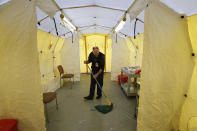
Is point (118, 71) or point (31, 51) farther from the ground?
point (31, 51)

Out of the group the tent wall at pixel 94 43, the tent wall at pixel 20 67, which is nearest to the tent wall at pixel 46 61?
the tent wall at pixel 20 67

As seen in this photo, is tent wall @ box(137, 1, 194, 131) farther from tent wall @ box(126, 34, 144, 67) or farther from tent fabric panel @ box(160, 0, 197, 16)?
tent wall @ box(126, 34, 144, 67)

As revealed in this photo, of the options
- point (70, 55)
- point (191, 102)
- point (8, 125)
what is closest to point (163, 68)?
point (191, 102)

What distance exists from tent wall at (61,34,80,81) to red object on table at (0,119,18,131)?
2.49 metres

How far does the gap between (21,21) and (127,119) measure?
2.22m

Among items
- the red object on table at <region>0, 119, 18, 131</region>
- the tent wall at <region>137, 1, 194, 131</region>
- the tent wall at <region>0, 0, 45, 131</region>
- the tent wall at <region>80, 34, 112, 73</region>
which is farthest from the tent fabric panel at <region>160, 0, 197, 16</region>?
the tent wall at <region>80, 34, 112, 73</region>

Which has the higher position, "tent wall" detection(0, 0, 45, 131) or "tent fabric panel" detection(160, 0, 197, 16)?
"tent fabric panel" detection(160, 0, 197, 16)

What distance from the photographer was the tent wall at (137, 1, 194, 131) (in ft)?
2.95

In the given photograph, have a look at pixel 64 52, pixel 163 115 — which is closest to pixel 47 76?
pixel 64 52

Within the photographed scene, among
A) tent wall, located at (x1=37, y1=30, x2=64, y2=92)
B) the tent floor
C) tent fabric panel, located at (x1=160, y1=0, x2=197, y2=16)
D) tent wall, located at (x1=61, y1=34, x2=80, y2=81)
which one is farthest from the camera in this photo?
tent wall, located at (x1=61, y1=34, x2=80, y2=81)

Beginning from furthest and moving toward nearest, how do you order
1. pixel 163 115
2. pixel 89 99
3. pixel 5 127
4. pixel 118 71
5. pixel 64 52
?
pixel 118 71 < pixel 64 52 < pixel 89 99 < pixel 163 115 < pixel 5 127

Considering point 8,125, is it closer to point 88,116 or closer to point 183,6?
point 88,116

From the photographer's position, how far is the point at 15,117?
3.39ft

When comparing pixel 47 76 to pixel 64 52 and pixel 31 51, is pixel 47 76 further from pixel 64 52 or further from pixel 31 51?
pixel 31 51
